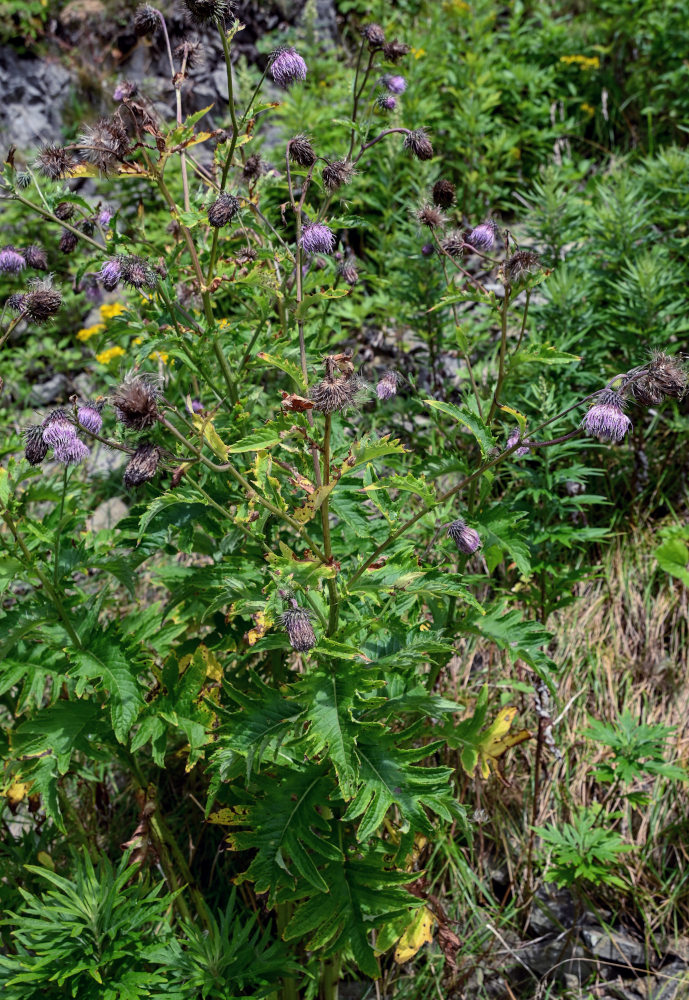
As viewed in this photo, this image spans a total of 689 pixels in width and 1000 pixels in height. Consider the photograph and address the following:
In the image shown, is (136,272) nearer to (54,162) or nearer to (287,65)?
(54,162)

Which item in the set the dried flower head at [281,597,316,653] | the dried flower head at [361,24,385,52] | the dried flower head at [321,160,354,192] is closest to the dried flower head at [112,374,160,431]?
the dried flower head at [281,597,316,653]

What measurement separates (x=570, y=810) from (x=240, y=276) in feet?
6.82

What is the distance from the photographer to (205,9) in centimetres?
209

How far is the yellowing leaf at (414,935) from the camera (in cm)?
220

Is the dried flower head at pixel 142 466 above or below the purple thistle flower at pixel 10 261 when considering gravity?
below

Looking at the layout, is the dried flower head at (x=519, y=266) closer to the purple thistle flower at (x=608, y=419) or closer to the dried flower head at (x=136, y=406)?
the purple thistle flower at (x=608, y=419)

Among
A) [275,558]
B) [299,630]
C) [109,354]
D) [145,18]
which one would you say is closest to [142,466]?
[275,558]

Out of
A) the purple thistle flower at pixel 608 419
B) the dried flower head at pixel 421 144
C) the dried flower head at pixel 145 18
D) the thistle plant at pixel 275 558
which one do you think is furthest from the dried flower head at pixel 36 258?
the purple thistle flower at pixel 608 419

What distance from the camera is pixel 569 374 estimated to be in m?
3.14

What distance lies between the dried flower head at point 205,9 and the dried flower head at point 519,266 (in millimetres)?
983

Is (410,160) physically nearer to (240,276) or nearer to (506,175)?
(506,175)

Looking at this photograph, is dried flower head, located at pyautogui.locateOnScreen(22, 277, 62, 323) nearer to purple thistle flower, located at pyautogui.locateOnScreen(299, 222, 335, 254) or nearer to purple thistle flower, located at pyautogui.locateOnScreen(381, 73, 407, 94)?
purple thistle flower, located at pyautogui.locateOnScreen(299, 222, 335, 254)

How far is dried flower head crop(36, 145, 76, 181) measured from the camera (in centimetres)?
226

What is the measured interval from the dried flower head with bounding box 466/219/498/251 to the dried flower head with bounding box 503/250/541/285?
12.5 inches
